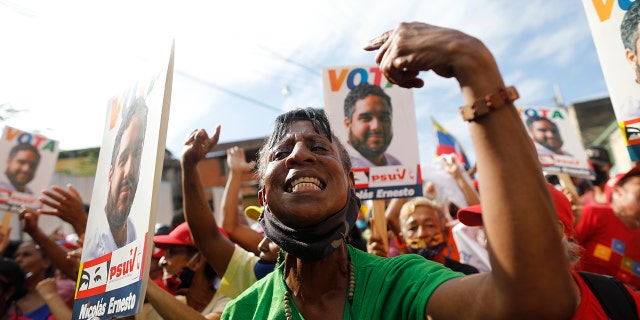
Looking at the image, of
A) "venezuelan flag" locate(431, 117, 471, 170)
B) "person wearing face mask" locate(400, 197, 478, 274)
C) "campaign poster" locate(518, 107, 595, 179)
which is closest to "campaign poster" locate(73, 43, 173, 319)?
"person wearing face mask" locate(400, 197, 478, 274)

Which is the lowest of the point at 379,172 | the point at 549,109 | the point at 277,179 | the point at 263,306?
the point at 263,306

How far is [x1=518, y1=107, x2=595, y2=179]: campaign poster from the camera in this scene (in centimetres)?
530

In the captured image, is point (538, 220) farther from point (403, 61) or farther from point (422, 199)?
point (422, 199)

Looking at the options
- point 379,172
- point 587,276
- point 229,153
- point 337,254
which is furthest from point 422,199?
point 337,254

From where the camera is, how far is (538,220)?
37.3 inches

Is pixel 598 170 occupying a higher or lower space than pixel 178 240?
higher

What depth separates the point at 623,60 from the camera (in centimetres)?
253

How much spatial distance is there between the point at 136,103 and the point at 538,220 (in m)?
2.06

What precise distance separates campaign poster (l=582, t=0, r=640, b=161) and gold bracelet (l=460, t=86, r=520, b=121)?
196cm

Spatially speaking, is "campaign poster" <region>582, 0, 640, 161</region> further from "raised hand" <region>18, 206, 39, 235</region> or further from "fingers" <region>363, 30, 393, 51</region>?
"raised hand" <region>18, 206, 39, 235</region>

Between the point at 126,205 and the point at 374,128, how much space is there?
2.55 metres

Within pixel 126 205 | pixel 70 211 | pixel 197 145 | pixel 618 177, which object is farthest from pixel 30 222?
pixel 618 177

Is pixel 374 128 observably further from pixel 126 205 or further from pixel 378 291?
pixel 378 291

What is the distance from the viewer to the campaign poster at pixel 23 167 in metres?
5.29
